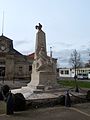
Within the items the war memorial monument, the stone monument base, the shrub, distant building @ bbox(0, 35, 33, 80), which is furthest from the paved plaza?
distant building @ bbox(0, 35, 33, 80)

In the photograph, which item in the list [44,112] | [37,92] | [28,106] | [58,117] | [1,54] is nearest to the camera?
[58,117]

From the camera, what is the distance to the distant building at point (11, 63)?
6550 centimetres

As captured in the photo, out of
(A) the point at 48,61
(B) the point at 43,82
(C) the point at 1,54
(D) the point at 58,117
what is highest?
(C) the point at 1,54

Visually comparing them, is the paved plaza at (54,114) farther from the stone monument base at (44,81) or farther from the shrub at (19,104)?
the stone monument base at (44,81)

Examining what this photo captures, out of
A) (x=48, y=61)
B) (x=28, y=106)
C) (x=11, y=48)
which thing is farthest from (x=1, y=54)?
(x=28, y=106)

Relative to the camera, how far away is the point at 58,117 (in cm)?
1292

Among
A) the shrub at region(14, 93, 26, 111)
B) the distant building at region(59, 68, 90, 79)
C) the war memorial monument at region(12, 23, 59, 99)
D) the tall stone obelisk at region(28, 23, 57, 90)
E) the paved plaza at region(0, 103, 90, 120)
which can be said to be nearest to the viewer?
the paved plaza at region(0, 103, 90, 120)

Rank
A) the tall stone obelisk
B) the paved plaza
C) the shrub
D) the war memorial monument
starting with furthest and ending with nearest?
the tall stone obelisk, the war memorial monument, the shrub, the paved plaza

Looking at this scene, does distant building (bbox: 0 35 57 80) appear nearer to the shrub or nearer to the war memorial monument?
the war memorial monument

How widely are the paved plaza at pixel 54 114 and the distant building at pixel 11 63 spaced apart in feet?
165

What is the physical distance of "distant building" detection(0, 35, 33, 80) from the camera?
65.5 meters

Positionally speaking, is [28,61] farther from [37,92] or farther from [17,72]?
[37,92]

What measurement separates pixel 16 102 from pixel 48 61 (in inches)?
321

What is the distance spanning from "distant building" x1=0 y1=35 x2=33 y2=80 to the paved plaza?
165 ft
